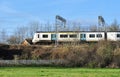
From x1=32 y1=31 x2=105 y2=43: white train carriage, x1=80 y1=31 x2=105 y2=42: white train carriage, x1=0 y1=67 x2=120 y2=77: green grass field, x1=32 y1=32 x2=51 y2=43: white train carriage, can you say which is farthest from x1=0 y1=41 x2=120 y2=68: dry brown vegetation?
x1=0 y1=67 x2=120 y2=77: green grass field

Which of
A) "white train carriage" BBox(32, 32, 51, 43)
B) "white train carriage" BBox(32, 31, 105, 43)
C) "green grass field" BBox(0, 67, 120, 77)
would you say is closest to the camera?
"green grass field" BBox(0, 67, 120, 77)

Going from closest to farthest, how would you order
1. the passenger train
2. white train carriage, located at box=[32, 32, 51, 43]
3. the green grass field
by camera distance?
1. the green grass field
2. the passenger train
3. white train carriage, located at box=[32, 32, 51, 43]

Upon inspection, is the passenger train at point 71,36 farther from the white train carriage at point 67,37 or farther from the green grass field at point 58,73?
the green grass field at point 58,73

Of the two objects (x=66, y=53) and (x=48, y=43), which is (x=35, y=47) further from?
(x=66, y=53)

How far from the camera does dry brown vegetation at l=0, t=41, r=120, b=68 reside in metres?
57.0

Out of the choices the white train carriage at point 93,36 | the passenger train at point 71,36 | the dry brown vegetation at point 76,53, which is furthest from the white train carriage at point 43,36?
the white train carriage at point 93,36

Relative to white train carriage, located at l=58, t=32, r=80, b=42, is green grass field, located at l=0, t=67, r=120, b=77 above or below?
below

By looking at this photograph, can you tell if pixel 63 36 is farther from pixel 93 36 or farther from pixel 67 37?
pixel 93 36

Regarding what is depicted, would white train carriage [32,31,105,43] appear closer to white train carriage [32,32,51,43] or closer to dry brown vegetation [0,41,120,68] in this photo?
white train carriage [32,32,51,43]

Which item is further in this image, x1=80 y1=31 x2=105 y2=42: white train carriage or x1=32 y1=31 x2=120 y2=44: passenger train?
x1=32 y1=31 x2=120 y2=44: passenger train

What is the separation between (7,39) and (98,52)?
155ft

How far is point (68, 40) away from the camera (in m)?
77.3

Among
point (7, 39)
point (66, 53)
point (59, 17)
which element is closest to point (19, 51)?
point (66, 53)

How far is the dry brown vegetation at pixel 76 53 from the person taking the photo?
5702cm
